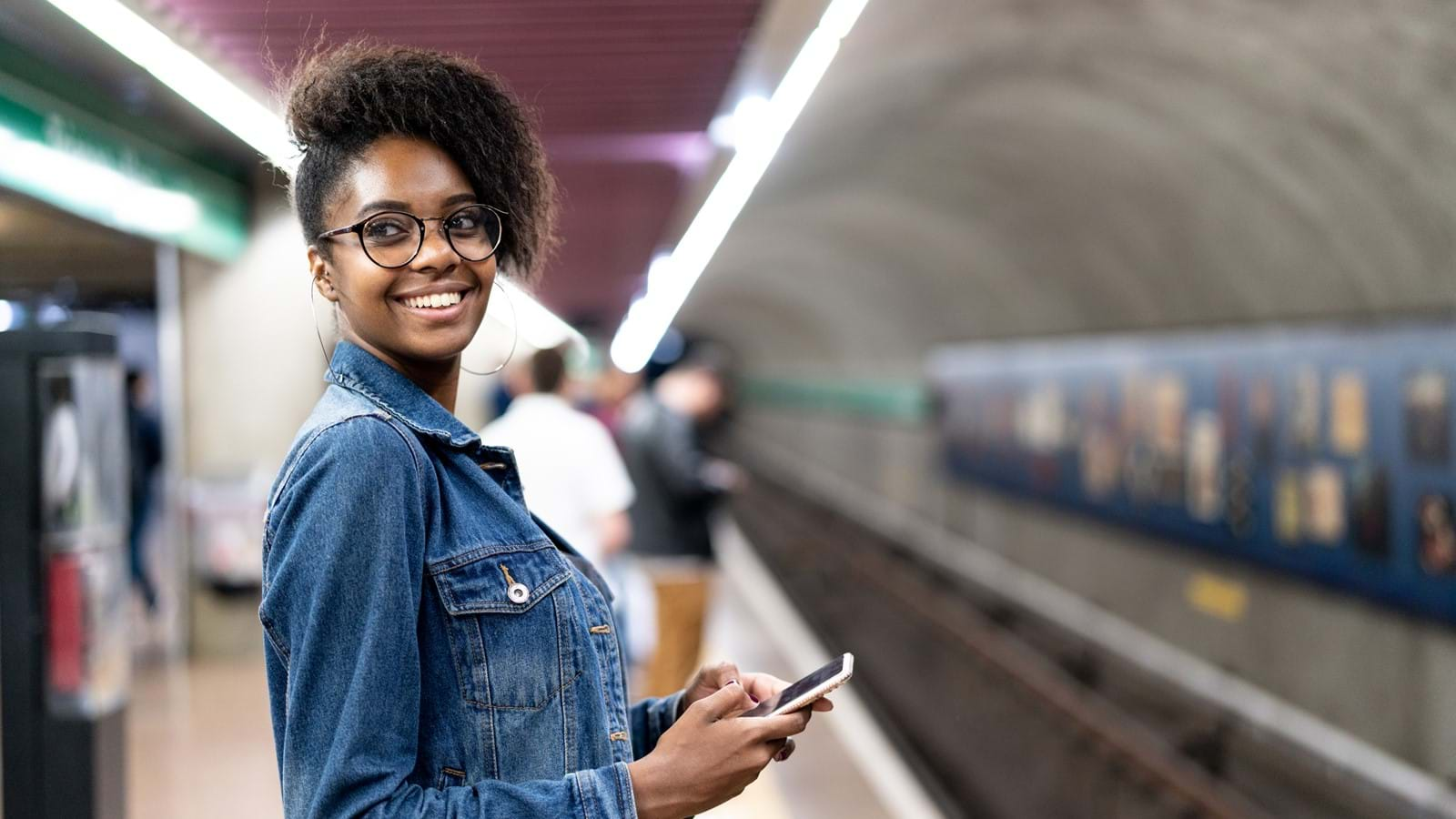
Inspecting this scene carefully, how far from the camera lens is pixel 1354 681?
7.77 meters

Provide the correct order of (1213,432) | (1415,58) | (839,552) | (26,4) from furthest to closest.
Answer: (839,552) < (1213,432) < (1415,58) < (26,4)

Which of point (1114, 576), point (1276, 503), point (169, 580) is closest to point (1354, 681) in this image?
point (1276, 503)

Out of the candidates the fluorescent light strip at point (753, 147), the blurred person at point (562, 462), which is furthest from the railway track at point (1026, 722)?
the fluorescent light strip at point (753, 147)

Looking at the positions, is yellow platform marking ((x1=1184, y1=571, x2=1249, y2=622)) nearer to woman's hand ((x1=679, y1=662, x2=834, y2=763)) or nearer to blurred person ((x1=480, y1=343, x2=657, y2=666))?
blurred person ((x1=480, y1=343, x2=657, y2=666))

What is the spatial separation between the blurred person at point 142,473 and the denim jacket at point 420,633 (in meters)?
9.03

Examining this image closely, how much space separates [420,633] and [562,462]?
11.9ft

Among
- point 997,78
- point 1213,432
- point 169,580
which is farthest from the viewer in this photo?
point 169,580

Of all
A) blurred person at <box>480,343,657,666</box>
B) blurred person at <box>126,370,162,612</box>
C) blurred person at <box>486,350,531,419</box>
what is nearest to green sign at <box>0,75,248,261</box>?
blurred person at <box>486,350,531,419</box>

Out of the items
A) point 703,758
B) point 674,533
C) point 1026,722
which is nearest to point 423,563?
point 703,758

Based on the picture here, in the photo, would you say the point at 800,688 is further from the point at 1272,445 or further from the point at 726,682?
the point at 1272,445

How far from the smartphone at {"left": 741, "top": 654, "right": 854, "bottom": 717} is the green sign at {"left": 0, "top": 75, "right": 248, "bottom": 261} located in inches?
183

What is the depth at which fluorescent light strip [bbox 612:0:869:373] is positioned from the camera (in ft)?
9.53

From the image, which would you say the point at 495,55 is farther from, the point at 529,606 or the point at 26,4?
the point at 529,606

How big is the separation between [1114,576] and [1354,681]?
3.86 metres
